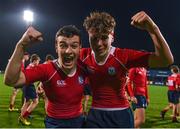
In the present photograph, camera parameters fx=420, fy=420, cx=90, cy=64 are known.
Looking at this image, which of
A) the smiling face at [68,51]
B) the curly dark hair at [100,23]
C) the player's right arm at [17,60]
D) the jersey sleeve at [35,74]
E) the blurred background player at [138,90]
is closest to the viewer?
the player's right arm at [17,60]

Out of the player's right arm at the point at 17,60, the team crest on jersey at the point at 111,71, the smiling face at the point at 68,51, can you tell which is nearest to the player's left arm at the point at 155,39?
the team crest on jersey at the point at 111,71

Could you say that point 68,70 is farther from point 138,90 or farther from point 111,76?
point 138,90

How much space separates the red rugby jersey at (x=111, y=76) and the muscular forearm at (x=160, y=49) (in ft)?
1.18

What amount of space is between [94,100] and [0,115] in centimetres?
906

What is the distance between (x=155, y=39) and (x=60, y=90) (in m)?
1.09

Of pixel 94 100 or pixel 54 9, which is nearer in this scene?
pixel 94 100

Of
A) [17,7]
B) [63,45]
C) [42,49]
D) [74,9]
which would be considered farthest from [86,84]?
[17,7]

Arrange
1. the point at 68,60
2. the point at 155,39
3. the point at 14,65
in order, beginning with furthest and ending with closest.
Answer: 1. the point at 68,60
2. the point at 155,39
3. the point at 14,65

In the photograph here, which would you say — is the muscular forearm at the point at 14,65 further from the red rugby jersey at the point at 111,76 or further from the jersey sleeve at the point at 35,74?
the red rugby jersey at the point at 111,76

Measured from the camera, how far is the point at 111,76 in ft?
14.7

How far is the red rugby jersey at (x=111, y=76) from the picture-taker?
4.49 metres

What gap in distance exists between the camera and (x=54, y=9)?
221ft

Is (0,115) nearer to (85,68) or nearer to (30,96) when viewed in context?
(30,96)

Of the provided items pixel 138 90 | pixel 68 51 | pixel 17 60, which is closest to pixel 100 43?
pixel 68 51
